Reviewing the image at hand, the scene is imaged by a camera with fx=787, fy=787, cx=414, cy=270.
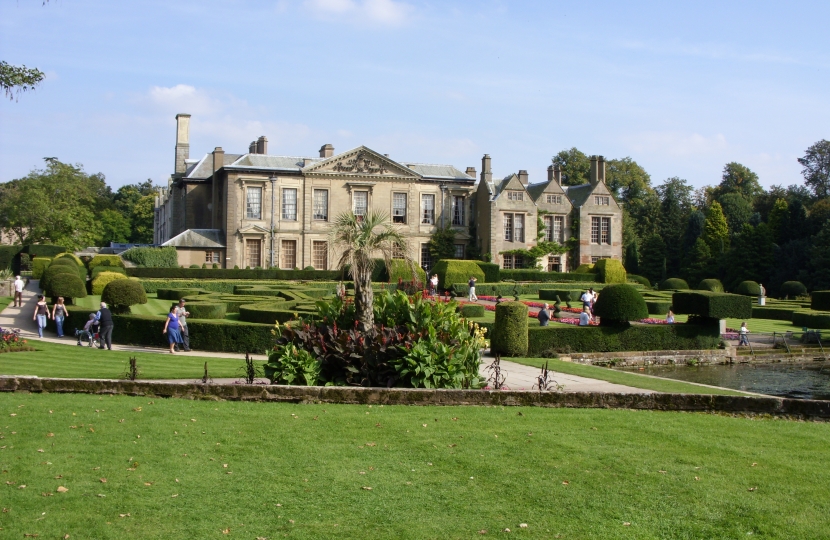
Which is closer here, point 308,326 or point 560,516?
point 560,516

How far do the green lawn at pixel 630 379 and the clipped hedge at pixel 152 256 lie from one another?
2974cm

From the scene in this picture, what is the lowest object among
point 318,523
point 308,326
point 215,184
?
point 318,523

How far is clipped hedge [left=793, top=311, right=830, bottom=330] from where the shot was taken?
99.7 ft

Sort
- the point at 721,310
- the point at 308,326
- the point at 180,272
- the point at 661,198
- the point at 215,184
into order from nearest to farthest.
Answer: the point at 308,326, the point at 721,310, the point at 180,272, the point at 215,184, the point at 661,198

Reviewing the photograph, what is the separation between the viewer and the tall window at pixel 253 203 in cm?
5153

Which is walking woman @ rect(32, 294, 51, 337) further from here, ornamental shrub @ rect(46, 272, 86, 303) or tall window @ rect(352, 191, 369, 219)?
tall window @ rect(352, 191, 369, 219)

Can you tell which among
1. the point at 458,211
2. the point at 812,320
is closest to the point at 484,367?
the point at 812,320

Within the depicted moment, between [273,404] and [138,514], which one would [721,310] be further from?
[138,514]

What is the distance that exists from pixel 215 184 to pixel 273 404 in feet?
152

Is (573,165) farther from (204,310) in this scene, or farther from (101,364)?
(101,364)

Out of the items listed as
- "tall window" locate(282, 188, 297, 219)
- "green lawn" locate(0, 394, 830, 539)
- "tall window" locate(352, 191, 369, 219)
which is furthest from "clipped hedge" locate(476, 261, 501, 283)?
"green lawn" locate(0, 394, 830, 539)

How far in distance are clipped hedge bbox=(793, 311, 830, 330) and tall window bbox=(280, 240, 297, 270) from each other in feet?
102

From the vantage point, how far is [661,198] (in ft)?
260

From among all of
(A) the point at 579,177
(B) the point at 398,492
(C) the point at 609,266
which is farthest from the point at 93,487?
(A) the point at 579,177
